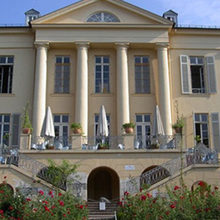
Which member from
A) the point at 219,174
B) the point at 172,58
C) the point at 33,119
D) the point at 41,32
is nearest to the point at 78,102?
the point at 33,119

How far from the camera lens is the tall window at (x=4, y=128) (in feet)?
80.0

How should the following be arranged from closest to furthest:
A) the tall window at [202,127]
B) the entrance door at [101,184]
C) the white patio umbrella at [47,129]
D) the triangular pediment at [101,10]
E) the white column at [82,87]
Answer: the white patio umbrella at [47,129] → the entrance door at [101,184] → the white column at [82,87] → the tall window at [202,127] → the triangular pediment at [101,10]

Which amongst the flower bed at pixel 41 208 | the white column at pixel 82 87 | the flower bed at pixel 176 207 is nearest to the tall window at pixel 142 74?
the white column at pixel 82 87

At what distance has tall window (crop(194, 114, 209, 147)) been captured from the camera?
2503cm

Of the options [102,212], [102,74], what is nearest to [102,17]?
[102,74]

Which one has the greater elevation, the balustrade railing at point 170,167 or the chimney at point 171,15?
the chimney at point 171,15

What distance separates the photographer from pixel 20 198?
1318 centimetres

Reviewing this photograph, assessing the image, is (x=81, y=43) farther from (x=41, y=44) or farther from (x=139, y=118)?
(x=139, y=118)

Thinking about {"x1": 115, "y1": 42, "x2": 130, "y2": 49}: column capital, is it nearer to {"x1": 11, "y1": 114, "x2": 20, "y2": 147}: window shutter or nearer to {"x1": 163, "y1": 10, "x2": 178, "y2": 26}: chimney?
{"x1": 163, "y1": 10, "x2": 178, "y2": 26}: chimney

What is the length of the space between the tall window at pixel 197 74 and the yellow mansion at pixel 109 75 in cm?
7

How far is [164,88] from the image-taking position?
82.0ft

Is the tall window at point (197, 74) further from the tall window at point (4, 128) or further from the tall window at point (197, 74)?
the tall window at point (4, 128)

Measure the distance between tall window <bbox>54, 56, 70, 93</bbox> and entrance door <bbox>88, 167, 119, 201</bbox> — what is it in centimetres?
611

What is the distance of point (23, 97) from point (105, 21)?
24.9 feet
